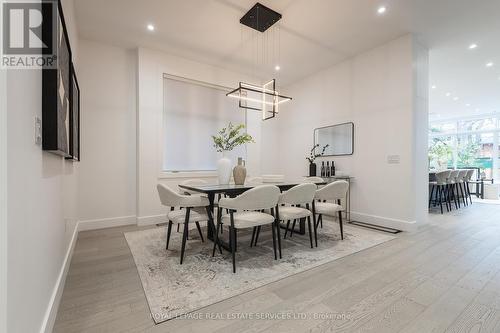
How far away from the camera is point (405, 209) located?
3.70 meters

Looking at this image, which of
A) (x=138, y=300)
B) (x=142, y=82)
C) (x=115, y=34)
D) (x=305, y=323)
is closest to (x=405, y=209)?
(x=305, y=323)

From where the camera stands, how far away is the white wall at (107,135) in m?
3.80

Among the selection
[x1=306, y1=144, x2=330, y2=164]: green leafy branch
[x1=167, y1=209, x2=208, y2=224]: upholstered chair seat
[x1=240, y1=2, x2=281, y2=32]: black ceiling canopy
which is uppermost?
[x1=240, y1=2, x2=281, y2=32]: black ceiling canopy

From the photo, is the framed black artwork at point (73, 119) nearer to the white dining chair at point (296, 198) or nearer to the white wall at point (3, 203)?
the white wall at point (3, 203)

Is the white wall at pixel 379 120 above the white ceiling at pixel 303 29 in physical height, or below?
below

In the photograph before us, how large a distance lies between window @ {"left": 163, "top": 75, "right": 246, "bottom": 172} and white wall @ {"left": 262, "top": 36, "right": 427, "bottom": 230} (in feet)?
7.34

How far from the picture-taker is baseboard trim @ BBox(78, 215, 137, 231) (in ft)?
12.3

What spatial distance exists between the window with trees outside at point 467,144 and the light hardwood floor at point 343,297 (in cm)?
726

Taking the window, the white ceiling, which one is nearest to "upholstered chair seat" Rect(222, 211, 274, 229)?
the window

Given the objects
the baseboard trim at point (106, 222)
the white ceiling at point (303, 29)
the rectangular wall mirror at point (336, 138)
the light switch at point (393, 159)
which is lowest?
the baseboard trim at point (106, 222)

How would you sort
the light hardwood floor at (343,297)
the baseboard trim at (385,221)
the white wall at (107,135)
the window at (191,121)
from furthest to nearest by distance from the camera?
1. the window at (191,121)
2. the white wall at (107,135)
3. the baseboard trim at (385,221)
4. the light hardwood floor at (343,297)

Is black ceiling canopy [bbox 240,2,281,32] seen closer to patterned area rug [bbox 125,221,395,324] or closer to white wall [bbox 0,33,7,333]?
white wall [bbox 0,33,7,333]

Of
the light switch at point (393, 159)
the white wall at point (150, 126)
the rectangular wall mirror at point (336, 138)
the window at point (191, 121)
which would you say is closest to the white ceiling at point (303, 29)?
the white wall at point (150, 126)

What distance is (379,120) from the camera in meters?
4.06
